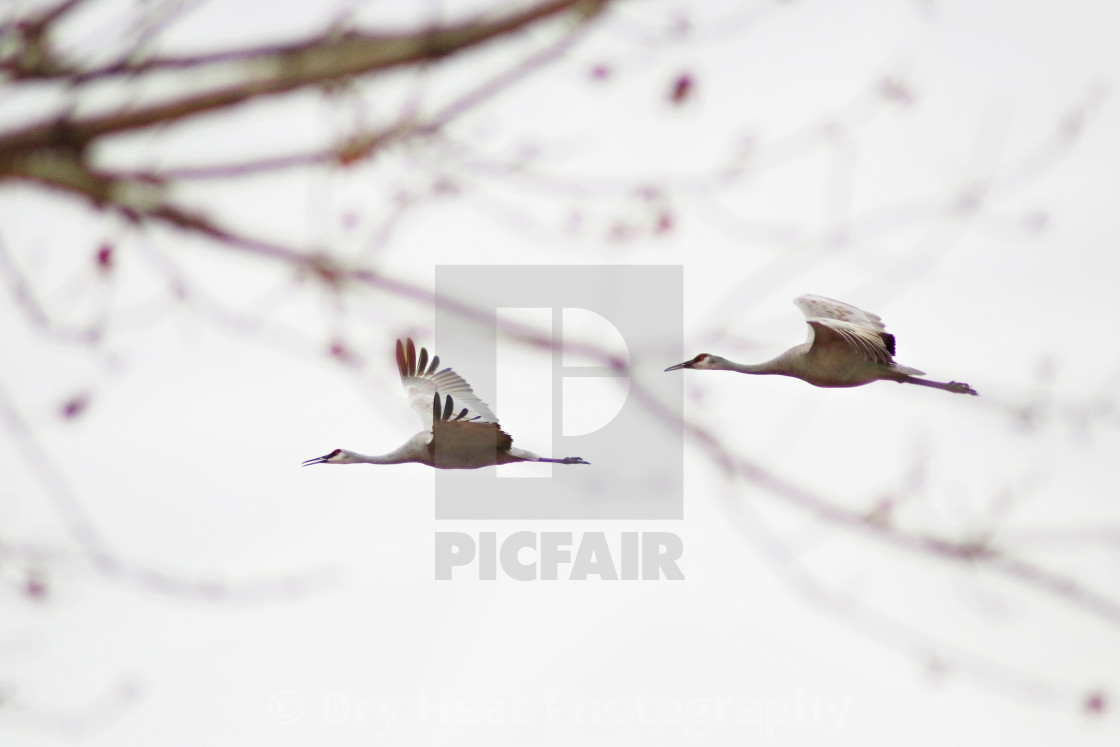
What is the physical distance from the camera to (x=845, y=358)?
2.85 m

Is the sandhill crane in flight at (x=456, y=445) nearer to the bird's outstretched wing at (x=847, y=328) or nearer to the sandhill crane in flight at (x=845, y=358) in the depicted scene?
the sandhill crane in flight at (x=845, y=358)

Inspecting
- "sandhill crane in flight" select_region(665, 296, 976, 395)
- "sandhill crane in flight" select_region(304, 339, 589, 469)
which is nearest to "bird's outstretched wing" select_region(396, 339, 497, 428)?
"sandhill crane in flight" select_region(304, 339, 589, 469)

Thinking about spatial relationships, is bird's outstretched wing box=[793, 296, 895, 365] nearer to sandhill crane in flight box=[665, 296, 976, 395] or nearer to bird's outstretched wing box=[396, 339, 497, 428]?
sandhill crane in flight box=[665, 296, 976, 395]

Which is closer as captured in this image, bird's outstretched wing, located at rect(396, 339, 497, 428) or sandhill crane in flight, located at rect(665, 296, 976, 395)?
sandhill crane in flight, located at rect(665, 296, 976, 395)

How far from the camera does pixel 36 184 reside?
223 centimetres

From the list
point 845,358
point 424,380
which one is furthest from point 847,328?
point 424,380

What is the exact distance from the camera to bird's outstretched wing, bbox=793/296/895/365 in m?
2.82

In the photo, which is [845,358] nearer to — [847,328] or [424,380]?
[847,328]

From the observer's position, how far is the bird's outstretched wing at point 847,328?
2.82 m

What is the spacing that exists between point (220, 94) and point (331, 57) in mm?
257

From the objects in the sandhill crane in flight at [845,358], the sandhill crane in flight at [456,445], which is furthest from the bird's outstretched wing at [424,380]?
the sandhill crane in flight at [845,358]

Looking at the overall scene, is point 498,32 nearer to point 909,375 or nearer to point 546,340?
point 546,340

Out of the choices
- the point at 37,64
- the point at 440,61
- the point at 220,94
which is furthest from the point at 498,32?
the point at 37,64

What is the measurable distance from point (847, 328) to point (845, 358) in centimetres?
13
